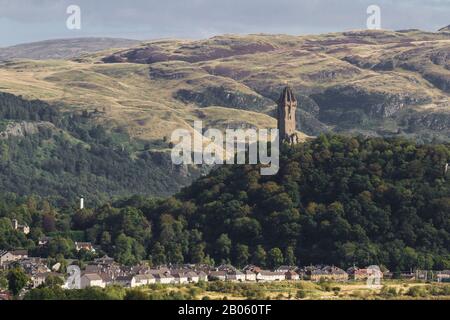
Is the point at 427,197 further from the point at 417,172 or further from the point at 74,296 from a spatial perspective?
the point at 74,296

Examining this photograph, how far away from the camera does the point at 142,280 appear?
123188mm

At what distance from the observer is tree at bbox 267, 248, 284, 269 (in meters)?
140

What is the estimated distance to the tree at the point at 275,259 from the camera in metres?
140

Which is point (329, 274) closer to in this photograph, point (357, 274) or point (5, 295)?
point (357, 274)

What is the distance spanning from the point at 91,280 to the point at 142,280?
4958 millimetres

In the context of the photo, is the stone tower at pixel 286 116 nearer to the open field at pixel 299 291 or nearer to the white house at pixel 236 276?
the white house at pixel 236 276

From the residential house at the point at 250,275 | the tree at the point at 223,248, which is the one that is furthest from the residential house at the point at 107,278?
the tree at the point at 223,248

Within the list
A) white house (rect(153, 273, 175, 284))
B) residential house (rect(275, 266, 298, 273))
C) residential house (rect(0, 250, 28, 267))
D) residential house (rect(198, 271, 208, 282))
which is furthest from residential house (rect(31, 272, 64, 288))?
residential house (rect(275, 266, 298, 273))

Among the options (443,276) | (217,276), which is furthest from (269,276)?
(443,276)

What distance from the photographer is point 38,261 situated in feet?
463
